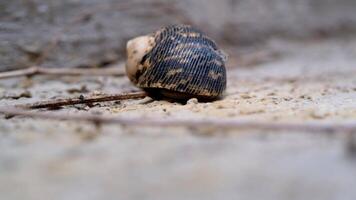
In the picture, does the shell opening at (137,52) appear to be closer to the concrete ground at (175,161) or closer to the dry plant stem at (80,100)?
the dry plant stem at (80,100)

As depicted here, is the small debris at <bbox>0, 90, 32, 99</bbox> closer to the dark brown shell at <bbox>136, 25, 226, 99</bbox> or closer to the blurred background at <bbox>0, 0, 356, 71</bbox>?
the blurred background at <bbox>0, 0, 356, 71</bbox>

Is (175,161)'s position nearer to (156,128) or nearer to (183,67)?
(156,128)

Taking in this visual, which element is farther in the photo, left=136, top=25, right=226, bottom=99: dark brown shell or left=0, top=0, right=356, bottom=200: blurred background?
left=136, top=25, right=226, bottom=99: dark brown shell

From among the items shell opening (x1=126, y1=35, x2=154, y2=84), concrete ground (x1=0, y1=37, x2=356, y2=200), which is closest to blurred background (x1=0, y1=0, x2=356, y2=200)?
concrete ground (x1=0, y1=37, x2=356, y2=200)

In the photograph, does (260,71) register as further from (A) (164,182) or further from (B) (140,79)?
(A) (164,182)

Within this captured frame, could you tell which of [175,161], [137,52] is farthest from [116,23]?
[175,161]

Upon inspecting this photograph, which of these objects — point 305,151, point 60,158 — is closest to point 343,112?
→ point 305,151
